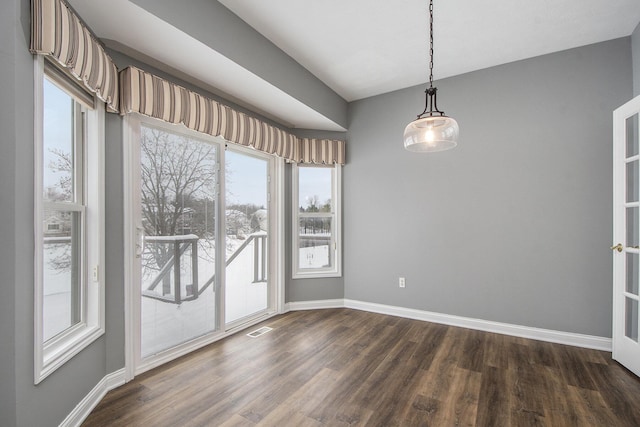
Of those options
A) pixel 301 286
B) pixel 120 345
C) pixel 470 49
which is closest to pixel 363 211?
pixel 301 286

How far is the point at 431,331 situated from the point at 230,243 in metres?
2.48

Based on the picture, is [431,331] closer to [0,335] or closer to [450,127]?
[450,127]

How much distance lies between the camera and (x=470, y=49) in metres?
2.88

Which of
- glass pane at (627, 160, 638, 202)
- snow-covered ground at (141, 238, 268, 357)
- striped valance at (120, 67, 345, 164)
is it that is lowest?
snow-covered ground at (141, 238, 268, 357)

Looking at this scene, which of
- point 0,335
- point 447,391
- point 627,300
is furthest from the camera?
point 627,300

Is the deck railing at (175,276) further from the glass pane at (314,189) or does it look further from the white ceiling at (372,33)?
the glass pane at (314,189)

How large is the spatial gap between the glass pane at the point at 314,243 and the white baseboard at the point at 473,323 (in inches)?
21.7

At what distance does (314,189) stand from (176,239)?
2.05 metres

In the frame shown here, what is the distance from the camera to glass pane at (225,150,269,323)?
3.15 meters

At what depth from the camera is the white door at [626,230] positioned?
7.73 feet

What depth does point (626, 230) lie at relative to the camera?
242cm

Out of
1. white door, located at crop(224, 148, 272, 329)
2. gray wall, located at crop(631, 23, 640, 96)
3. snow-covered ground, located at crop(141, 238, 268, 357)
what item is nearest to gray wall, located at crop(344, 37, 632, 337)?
gray wall, located at crop(631, 23, 640, 96)

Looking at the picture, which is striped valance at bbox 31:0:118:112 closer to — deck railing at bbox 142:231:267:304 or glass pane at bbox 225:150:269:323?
deck railing at bbox 142:231:267:304

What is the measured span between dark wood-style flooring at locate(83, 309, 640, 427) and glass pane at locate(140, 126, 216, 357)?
12.7 inches
